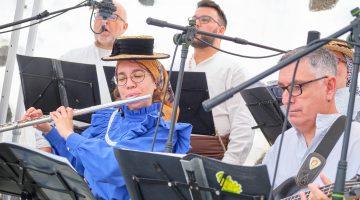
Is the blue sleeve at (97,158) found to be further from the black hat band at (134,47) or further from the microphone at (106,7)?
the microphone at (106,7)

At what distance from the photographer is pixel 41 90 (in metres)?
4.75

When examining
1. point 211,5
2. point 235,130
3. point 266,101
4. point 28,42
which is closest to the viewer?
point 266,101

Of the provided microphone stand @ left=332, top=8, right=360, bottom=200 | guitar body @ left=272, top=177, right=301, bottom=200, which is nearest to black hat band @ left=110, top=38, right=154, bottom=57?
guitar body @ left=272, top=177, right=301, bottom=200

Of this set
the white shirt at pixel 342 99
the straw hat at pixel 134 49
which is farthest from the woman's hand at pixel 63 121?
the white shirt at pixel 342 99

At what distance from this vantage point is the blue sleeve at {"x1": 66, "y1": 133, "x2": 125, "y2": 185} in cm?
353

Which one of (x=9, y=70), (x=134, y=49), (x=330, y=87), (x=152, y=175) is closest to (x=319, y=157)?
(x=330, y=87)

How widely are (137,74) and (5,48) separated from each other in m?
3.46

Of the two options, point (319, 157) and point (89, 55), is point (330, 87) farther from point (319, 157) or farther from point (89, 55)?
point (89, 55)

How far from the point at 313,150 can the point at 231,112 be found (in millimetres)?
1986

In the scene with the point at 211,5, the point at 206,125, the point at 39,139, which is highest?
the point at 211,5

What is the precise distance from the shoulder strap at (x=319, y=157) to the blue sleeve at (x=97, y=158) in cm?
97

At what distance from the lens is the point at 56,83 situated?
4.71 meters

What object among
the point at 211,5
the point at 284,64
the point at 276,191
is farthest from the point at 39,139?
the point at 284,64

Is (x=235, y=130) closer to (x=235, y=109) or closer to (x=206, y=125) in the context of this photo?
(x=235, y=109)
